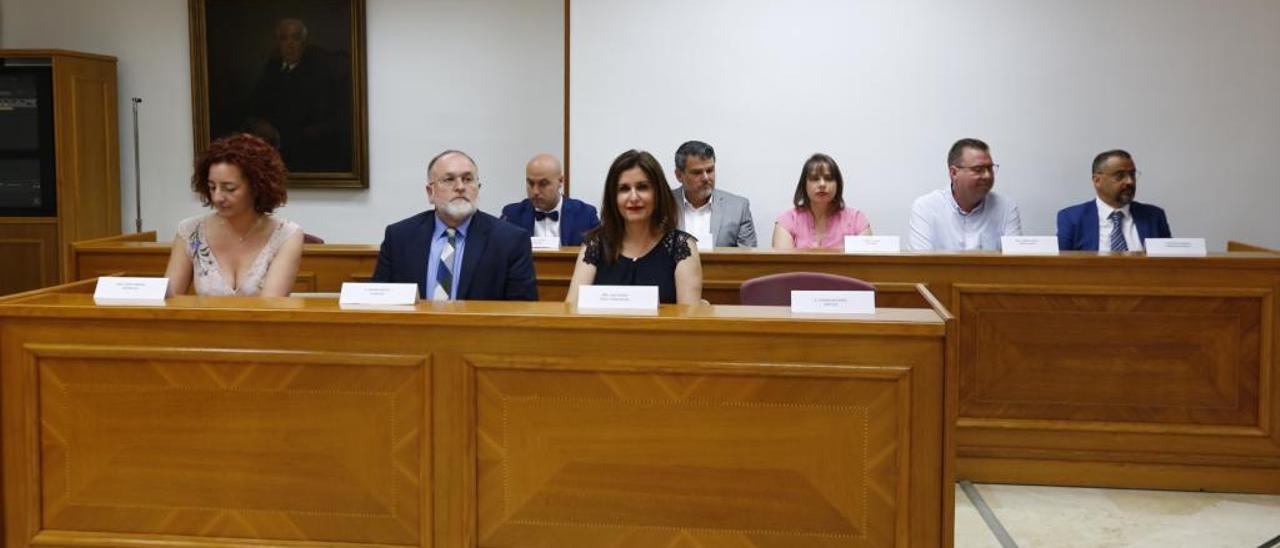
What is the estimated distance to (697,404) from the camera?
10.1 feet

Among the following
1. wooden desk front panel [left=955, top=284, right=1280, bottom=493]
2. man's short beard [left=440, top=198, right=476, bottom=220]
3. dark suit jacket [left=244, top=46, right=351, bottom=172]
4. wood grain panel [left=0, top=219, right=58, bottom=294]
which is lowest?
wooden desk front panel [left=955, top=284, right=1280, bottom=493]

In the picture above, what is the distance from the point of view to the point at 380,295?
3.32m

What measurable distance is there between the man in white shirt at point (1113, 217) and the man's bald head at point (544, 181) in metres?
2.45

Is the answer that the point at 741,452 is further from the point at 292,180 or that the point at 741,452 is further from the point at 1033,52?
the point at 292,180

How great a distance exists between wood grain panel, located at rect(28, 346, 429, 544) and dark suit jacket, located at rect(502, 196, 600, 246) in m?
3.25

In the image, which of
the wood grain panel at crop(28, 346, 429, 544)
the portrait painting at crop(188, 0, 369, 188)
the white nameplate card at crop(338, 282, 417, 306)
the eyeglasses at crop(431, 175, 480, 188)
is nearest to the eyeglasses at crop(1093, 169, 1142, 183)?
the eyeglasses at crop(431, 175, 480, 188)

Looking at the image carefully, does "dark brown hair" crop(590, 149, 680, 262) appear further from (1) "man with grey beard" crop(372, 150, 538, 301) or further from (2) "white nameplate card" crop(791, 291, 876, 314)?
(2) "white nameplate card" crop(791, 291, 876, 314)

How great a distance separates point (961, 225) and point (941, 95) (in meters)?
0.85

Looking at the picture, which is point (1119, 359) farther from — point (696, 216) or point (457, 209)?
point (457, 209)

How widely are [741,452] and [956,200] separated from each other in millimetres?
3417

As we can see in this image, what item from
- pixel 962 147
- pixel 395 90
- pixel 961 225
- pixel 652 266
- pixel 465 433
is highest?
pixel 395 90

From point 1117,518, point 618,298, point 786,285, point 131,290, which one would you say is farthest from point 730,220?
point 131,290

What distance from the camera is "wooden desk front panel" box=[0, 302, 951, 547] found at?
304 centimetres

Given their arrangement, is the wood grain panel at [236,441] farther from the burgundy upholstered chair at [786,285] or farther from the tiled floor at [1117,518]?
the tiled floor at [1117,518]
